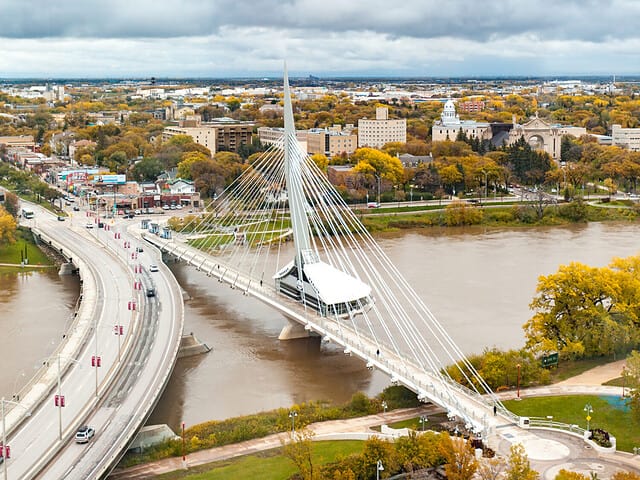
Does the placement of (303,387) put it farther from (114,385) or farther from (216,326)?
(216,326)


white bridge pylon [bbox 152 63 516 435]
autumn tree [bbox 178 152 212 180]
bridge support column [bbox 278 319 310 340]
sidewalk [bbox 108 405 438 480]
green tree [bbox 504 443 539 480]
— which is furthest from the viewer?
autumn tree [bbox 178 152 212 180]

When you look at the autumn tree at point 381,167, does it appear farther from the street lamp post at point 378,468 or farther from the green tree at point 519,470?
the green tree at point 519,470

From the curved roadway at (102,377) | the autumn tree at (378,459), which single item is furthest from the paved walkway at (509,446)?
the autumn tree at (378,459)

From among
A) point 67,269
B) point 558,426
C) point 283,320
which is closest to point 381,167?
point 67,269

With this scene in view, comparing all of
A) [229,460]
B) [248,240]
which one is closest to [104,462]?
[229,460]

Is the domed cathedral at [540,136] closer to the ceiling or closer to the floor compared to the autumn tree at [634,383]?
closer to the ceiling

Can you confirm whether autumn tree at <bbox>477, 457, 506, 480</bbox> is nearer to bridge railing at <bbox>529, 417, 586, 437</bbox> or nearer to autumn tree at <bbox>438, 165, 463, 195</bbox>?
bridge railing at <bbox>529, 417, 586, 437</bbox>

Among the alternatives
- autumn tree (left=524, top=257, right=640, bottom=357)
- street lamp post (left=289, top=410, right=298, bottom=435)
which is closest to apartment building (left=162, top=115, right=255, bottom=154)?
autumn tree (left=524, top=257, right=640, bottom=357)
